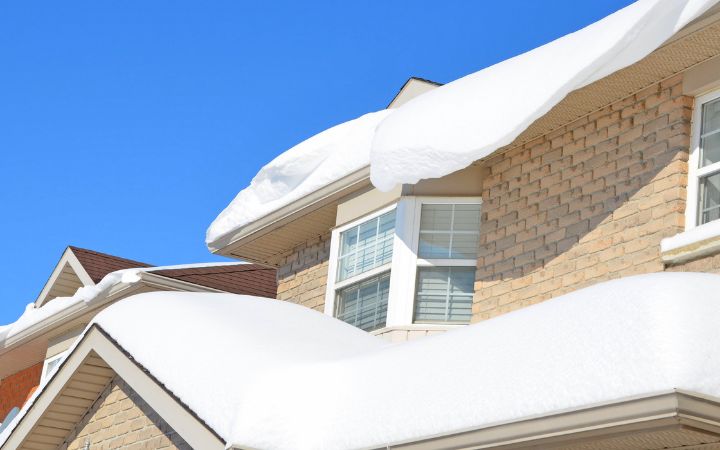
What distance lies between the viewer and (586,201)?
32.8ft

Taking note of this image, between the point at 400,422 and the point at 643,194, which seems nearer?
the point at 400,422

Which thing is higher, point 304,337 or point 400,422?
point 304,337

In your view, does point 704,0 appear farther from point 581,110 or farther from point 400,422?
point 400,422

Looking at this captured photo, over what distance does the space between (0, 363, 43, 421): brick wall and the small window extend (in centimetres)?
1062

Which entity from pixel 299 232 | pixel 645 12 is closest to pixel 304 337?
pixel 645 12

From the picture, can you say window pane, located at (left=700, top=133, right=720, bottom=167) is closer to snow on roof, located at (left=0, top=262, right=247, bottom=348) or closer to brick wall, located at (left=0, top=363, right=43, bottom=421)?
snow on roof, located at (left=0, top=262, right=247, bottom=348)

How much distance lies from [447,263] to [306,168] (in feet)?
7.28

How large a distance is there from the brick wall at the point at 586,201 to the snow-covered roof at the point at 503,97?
2.39 ft

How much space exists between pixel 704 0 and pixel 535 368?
3437 millimetres

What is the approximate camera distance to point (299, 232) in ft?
45.1

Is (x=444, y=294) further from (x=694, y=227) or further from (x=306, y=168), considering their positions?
(x=694, y=227)

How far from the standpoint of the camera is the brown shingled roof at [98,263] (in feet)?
61.9

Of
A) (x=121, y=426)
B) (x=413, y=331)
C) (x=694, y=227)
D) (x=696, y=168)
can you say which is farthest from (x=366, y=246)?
(x=694, y=227)

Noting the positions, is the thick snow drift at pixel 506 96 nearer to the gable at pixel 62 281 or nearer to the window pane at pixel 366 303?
the window pane at pixel 366 303
